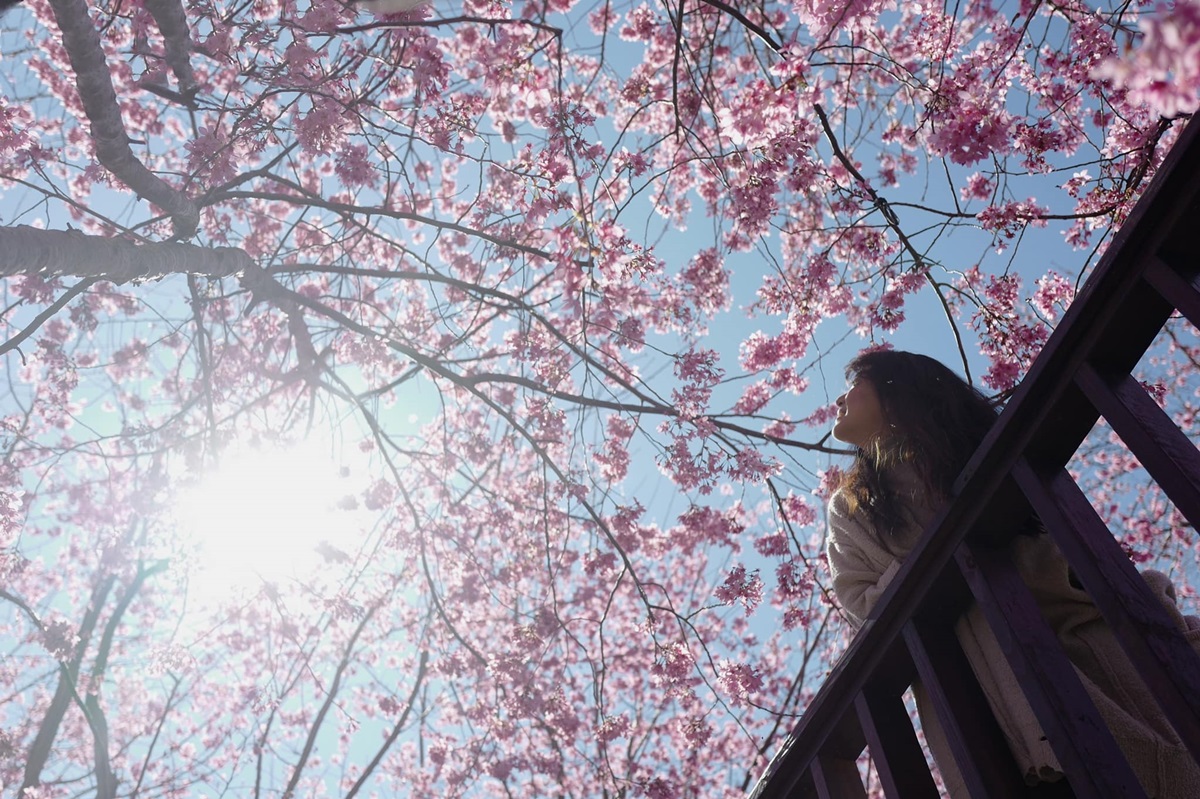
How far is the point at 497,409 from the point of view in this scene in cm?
469

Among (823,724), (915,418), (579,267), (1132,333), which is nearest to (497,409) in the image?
(579,267)

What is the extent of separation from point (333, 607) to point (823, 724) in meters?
5.49

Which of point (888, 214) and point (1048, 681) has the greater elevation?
point (888, 214)

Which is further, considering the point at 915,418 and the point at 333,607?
the point at 333,607

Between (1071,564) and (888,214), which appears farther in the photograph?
(888,214)

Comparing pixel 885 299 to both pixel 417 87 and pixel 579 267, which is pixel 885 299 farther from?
pixel 417 87

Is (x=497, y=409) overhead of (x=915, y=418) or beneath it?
overhead

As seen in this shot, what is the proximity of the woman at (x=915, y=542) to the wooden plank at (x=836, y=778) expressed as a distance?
0.18 metres

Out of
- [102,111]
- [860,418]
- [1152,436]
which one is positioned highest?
[102,111]

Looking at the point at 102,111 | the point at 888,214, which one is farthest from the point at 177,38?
the point at 888,214

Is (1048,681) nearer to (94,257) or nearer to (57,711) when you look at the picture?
(94,257)

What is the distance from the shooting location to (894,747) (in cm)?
152

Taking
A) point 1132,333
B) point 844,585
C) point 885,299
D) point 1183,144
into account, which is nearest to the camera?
point 1183,144

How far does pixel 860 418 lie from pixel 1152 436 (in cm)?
147
